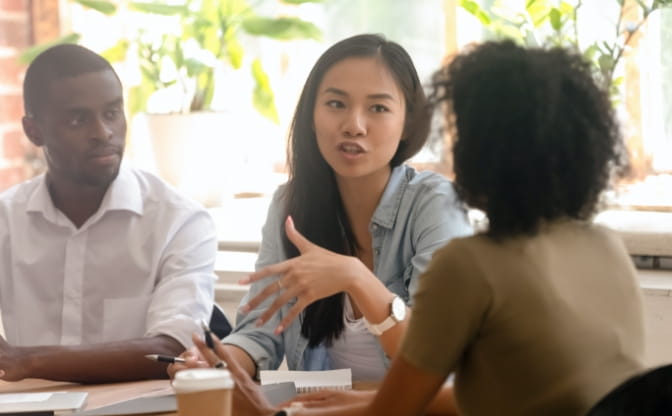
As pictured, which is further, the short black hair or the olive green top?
the short black hair

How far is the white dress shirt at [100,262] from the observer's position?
2.21m

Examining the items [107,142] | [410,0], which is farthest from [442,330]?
[410,0]

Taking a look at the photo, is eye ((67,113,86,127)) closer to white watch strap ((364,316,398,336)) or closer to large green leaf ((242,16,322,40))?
white watch strap ((364,316,398,336))

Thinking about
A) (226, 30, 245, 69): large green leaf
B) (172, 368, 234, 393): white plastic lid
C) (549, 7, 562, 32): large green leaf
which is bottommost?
(172, 368, 234, 393): white plastic lid

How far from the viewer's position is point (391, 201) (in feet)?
6.68

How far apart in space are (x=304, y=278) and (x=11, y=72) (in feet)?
7.18

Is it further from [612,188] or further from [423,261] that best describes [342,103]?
[612,188]

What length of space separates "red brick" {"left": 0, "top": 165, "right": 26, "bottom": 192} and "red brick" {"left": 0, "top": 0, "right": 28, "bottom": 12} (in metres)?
0.54

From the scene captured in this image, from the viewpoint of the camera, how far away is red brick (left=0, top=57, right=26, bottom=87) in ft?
11.1

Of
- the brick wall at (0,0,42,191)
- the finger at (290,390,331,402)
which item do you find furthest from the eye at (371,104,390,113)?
the brick wall at (0,0,42,191)

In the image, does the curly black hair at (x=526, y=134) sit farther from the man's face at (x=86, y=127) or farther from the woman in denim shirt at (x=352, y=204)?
the man's face at (x=86, y=127)

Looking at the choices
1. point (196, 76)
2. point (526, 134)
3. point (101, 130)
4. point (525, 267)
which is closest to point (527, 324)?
point (525, 267)

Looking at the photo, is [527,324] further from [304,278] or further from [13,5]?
[13,5]

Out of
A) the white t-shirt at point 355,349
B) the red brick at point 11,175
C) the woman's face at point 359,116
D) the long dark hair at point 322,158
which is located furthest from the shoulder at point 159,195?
the red brick at point 11,175
